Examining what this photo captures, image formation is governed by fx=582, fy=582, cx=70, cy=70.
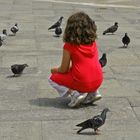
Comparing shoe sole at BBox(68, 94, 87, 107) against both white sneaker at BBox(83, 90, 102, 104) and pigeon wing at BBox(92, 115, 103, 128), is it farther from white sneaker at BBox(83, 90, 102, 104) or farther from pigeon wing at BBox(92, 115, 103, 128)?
pigeon wing at BBox(92, 115, 103, 128)

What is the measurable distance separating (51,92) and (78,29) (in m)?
1.65

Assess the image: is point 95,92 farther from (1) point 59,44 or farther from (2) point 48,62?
(1) point 59,44

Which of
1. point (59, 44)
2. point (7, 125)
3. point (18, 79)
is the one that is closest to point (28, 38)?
point (59, 44)

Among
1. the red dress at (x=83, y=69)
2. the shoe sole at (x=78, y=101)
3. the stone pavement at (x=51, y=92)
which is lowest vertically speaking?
the stone pavement at (x=51, y=92)

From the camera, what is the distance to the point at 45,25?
60.3ft

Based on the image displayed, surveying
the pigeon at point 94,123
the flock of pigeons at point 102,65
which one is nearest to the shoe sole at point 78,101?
the flock of pigeons at point 102,65

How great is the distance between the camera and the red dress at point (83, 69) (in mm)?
8367

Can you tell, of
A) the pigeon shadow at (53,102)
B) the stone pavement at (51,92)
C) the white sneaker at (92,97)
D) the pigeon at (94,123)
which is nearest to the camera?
the pigeon at (94,123)

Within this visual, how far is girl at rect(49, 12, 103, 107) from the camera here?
8258 mm

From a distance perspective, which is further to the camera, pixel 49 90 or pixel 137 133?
pixel 49 90

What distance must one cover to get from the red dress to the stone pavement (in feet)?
1.18

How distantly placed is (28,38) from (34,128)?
8195 millimetres

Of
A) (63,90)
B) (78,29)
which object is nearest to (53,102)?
(63,90)

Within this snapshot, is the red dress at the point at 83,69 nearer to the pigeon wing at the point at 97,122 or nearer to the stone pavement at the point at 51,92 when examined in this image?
the stone pavement at the point at 51,92
